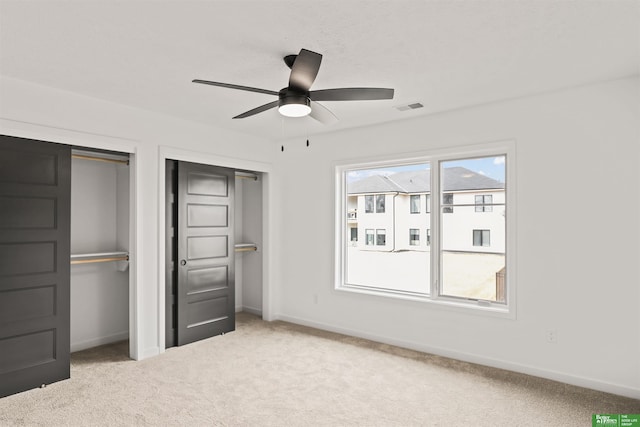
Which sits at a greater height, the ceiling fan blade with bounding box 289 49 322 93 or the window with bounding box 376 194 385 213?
the ceiling fan blade with bounding box 289 49 322 93

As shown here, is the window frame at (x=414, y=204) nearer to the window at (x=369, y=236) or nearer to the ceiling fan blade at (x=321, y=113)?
the window at (x=369, y=236)

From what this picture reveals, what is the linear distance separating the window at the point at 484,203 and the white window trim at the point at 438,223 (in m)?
0.21

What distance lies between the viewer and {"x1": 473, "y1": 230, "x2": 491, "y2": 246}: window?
4086mm

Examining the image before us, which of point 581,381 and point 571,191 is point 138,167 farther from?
point 581,381

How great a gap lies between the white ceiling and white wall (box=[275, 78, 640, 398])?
0.31 meters

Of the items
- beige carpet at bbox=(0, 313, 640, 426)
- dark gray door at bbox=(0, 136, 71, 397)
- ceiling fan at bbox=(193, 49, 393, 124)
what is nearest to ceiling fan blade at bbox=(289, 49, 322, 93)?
ceiling fan at bbox=(193, 49, 393, 124)

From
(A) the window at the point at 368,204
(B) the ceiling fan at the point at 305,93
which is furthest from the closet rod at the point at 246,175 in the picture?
(B) the ceiling fan at the point at 305,93

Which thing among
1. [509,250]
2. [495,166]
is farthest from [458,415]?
[495,166]

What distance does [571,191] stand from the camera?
3475mm

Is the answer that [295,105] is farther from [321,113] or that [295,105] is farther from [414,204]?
[414,204]

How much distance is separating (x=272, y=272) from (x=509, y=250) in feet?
10.3

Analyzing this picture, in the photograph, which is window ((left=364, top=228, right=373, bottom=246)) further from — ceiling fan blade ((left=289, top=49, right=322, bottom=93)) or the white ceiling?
ceiling fan blade ((left=289, top=49, right=322, bottom=93))

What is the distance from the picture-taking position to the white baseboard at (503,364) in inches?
128

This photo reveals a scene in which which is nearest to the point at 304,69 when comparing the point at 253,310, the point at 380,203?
the point at 380,203
